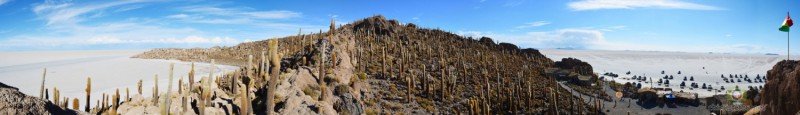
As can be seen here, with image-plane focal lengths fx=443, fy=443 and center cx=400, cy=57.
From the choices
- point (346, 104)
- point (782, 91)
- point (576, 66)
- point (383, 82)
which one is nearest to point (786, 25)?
point (782, 91)

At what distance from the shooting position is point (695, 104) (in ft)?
145

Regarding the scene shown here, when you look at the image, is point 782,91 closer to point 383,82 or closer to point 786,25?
point 786,25

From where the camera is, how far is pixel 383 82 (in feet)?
103

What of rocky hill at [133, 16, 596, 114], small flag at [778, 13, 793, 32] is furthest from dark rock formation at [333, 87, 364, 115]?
small flag at [778, 13, 793, 32]

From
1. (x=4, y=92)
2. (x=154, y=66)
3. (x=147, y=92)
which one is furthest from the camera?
(x=154, y=66)

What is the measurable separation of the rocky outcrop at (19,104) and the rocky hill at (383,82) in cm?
536

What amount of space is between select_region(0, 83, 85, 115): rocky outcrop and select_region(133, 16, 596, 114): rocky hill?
5.36 m

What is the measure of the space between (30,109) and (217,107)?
6.96 metres

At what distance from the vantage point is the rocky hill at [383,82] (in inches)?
691

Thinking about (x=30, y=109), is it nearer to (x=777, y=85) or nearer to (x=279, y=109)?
(x=279, y=109)

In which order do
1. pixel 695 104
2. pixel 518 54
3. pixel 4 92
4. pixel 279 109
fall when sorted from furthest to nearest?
pixel 518 54 < pixel 695 104 < pixel 279 109 < pixel 4 92

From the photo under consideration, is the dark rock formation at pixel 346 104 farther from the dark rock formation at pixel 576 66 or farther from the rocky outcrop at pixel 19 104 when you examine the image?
the dark rock formation at pixel 576 66

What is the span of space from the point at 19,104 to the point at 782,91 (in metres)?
16.4

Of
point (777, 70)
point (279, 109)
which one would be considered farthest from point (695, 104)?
point (279, 109)
